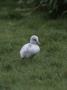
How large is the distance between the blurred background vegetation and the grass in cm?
37

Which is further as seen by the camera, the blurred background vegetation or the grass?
the blurred background vegetation

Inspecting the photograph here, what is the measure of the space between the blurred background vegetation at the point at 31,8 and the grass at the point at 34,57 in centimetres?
37

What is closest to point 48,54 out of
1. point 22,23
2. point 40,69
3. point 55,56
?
point 55,56

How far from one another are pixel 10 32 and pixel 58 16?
1.99m

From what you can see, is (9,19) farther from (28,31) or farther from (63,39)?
(63,39)

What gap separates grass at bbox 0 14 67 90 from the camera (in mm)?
7853

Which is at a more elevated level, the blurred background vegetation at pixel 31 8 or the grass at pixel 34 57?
the blurred background vegetation at pixel 31 8

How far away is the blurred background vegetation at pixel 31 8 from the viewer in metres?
13.1

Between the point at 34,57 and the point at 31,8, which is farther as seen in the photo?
the point at 31,8

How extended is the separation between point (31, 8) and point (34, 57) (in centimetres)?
556

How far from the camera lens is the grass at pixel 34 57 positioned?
7853 mm

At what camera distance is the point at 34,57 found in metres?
9.23

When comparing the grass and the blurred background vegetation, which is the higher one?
the blurred background vegetation

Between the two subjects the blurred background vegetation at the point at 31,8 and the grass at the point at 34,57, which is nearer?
the grass at the point at 34,57
